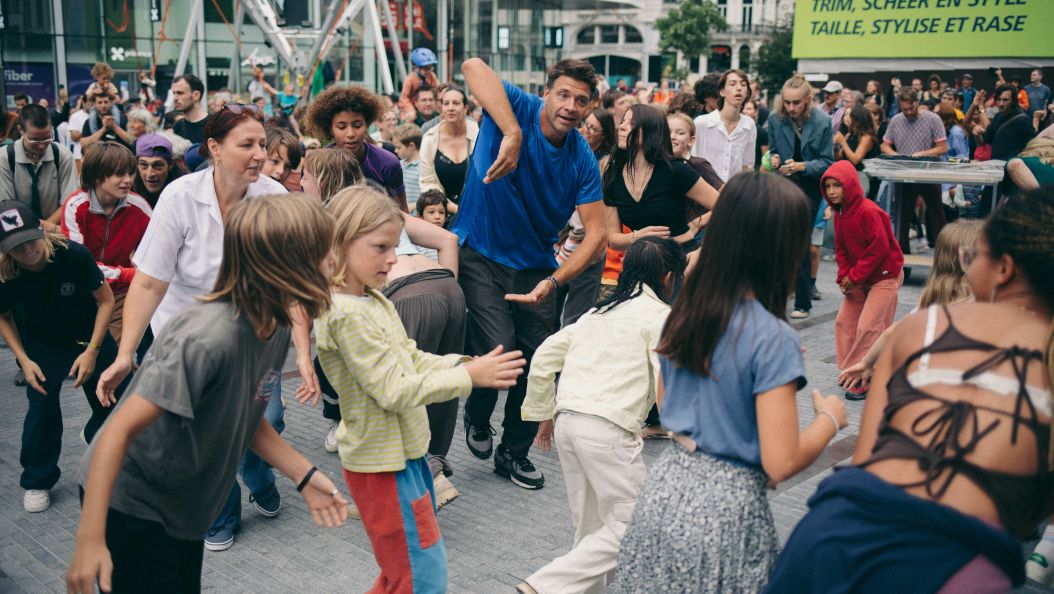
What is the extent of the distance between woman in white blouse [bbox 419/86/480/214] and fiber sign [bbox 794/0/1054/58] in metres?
16.8

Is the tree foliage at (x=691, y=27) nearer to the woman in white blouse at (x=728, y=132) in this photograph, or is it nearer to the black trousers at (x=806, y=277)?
the black trousers at (x=806, y=277)

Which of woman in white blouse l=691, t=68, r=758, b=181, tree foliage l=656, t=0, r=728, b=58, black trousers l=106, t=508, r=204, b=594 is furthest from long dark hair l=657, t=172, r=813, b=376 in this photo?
tree foliage l=656, t=0, r=728, b=58

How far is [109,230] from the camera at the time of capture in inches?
221

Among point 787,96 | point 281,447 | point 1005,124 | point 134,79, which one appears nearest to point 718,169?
point 787,96

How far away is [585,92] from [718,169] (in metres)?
3.93

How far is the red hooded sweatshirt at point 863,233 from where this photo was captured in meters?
6.55

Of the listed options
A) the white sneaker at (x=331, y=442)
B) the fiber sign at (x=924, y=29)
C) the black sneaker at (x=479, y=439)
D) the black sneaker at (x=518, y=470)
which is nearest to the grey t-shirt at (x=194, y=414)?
the black sneaker at (x=518, y=470)

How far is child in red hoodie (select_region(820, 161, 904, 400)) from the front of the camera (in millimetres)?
6562

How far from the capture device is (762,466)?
2385mm

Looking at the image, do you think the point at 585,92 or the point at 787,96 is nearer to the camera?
the point at 585,92

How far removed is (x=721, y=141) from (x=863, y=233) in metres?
2.10

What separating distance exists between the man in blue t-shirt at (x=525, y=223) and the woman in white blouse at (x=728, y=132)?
3.57 metres

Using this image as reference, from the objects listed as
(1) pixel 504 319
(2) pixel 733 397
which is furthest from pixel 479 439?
(2) pixel 733 397

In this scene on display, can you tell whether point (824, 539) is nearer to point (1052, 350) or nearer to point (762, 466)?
point (762, 466)
